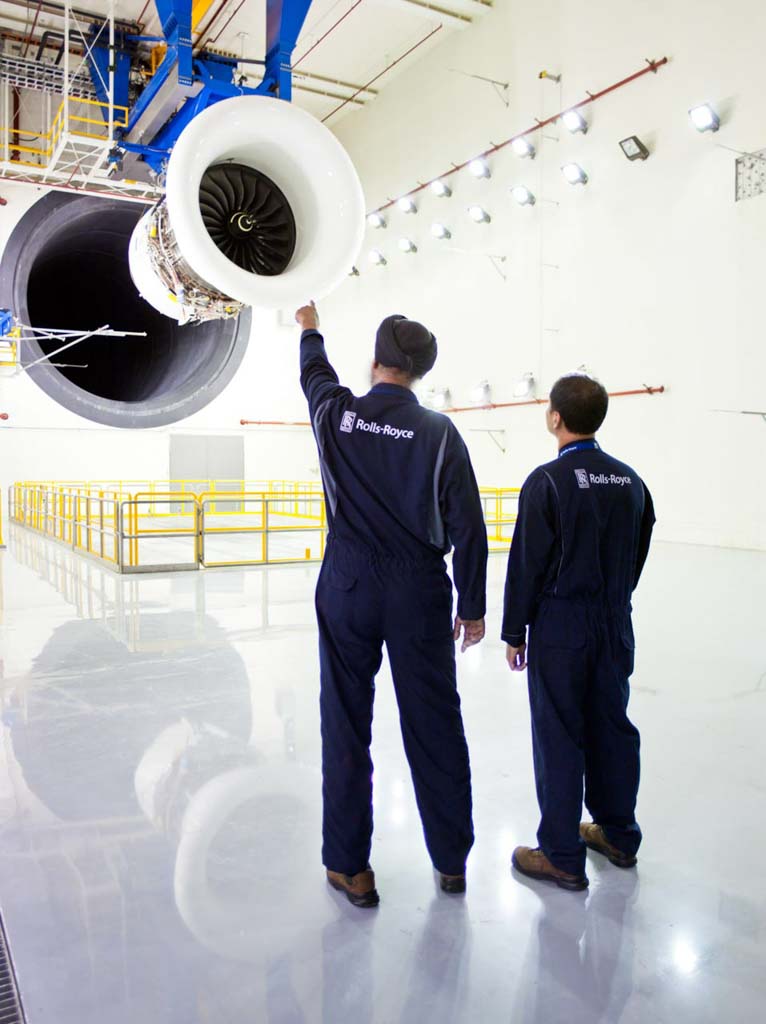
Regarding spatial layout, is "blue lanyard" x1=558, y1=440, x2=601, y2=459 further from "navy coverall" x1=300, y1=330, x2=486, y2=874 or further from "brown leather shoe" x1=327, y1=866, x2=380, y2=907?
"brown leather shoe" x1=327, y1=866, x2=380, y2=907

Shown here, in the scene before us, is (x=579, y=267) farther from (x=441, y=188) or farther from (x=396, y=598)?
(x=396, y=598)

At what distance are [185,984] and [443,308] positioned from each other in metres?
14.1

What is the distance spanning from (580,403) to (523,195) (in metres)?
11.6

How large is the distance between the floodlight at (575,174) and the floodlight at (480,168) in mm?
2049

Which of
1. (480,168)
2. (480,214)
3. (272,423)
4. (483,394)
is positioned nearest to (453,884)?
(483,394)

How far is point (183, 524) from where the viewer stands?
49.5 feet

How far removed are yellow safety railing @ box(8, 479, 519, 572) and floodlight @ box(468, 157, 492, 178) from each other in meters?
5.52

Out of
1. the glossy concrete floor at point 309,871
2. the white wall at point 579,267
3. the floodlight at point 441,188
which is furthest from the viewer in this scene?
the floodlight at point 441,188

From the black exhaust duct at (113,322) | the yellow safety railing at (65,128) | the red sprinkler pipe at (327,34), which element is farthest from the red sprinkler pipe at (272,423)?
the red sprinkler pipe at (327,34)

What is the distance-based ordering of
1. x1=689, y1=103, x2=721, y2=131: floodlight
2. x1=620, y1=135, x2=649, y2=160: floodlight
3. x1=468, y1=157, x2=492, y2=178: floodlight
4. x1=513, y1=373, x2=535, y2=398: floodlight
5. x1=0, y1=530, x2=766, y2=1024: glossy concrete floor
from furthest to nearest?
x1=468, y1=157, x2=492, y2=178: floodlight → x1=513, y1=373, x2=535, y2=398: floodlight → x1=620, y1=135, x2=649, y2=160: floodlight → x1=689, y1=103, x2=721, y2=131: floodlight → x1=0, y1=530, x2=766, y2=1024: glossy concrete floor

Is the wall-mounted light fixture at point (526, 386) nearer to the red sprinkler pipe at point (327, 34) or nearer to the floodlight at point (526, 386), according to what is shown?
the floodlight at point (526, 386)

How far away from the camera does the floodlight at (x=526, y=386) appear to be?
1277 cm

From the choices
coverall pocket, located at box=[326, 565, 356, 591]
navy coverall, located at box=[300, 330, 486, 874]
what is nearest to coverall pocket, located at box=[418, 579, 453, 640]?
navy coverall, located at box=[300, 330, 486, 874]

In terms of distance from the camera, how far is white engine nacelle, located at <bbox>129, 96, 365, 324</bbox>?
2.24 meters
